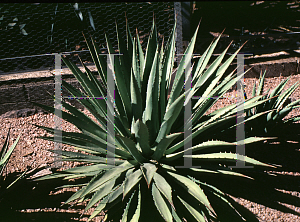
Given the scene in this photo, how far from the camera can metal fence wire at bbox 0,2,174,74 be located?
162 inches

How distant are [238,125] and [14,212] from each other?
189 centimetres

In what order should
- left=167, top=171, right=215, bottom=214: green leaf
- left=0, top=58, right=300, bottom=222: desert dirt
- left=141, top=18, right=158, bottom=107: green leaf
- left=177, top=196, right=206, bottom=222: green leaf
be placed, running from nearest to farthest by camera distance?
left=167, top=171, right=215, bottom=214: green leaf → left=177, top=196, right=206, bottom=222: green leaf → left=141, top=18, right=158, bottom=107: green leaf → left=0, top=58, right=300, bottom=222: desert dirt

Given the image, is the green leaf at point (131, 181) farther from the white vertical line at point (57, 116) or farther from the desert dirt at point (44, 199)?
the desert dirt at point (44, 199)

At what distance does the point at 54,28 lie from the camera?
4.59 meters

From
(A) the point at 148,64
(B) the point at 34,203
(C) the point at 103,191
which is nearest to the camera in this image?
(C) the point at 103,191

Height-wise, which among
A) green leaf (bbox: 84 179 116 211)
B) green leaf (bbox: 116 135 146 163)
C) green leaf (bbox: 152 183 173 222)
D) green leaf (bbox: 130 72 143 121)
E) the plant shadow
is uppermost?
green leaf (bbox: 130 72 143 121)

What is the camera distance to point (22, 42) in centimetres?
443

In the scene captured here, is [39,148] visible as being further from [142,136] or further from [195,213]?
[195,213]

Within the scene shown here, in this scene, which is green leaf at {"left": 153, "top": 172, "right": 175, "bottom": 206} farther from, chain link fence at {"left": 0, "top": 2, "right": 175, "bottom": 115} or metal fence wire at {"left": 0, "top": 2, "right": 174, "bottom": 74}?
metal fence wire at {"left": 0, "top": 2, "right": 174, "bottom": 74}

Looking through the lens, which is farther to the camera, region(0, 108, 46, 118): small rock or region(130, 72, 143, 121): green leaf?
region(0, 108, 46, 118): small rock

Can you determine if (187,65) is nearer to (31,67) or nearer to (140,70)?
(140,70)

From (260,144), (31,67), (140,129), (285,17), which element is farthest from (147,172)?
(285,17)

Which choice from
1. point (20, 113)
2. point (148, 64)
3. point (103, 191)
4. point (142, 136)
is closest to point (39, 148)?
point (20, 113)

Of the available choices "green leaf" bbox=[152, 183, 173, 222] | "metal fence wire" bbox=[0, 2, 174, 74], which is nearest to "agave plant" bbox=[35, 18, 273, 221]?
"green leaf" bbox=[152, 183, 173, 222]
